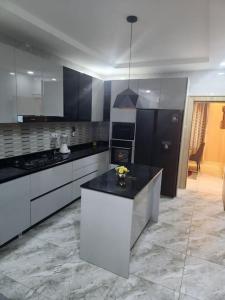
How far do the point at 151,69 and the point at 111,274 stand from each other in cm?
377

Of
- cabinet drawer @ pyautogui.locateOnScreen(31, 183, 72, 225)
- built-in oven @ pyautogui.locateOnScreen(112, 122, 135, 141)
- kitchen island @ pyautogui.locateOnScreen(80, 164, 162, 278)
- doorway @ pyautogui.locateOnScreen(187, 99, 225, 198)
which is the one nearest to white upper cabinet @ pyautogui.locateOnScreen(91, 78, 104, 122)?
built-in oven @ pyautogui.locateOnScreen(112, 122, 135, 141)

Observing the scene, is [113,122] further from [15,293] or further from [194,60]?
[15,293]

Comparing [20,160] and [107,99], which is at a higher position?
[107,99]

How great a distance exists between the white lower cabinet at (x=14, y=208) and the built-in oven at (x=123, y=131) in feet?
7.56

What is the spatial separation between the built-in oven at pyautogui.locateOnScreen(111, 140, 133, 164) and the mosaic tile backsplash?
0.76 meters

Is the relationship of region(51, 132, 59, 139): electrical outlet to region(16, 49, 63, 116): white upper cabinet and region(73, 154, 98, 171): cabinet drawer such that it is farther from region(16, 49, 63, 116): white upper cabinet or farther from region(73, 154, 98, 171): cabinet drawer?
region(73, 154, 98, 171): cabinet drawer

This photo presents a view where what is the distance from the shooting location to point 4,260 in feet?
7.43

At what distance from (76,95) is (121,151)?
151cm

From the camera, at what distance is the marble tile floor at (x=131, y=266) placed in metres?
1.92

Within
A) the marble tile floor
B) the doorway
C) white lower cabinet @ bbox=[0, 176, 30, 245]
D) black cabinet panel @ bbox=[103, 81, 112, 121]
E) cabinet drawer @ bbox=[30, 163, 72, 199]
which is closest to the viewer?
the marble tile floor

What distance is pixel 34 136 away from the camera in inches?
134

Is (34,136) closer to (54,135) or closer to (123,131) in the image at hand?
(54,135)

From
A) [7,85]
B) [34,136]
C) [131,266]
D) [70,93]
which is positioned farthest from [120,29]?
[131,266]

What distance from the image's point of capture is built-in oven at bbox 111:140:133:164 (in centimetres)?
440
